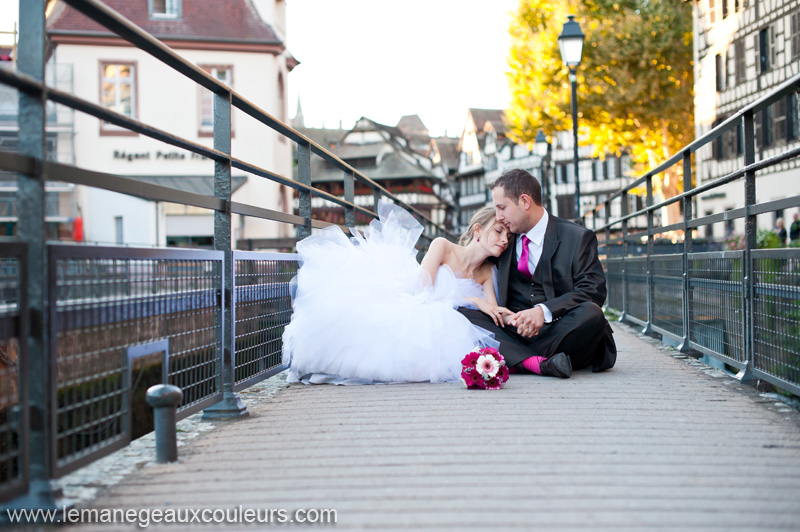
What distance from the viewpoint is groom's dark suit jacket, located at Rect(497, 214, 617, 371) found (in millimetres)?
4824

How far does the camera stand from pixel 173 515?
2221 millimetres

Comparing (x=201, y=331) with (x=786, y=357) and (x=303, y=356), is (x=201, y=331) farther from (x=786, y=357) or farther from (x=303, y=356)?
(x=786, y=357)

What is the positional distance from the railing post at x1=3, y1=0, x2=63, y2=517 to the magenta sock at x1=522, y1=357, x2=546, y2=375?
3.03 meters

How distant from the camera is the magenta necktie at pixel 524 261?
5133 mm

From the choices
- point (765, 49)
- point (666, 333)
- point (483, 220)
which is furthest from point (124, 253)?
point (765, 49)

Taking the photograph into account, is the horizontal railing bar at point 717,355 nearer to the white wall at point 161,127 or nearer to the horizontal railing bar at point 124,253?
the horizontal railing bar at point 124,253

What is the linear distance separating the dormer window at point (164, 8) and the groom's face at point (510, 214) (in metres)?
27.0

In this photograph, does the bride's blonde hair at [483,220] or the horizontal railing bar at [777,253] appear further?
the bride's blonde hair at [483,220]

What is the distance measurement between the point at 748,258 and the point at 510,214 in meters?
1.47

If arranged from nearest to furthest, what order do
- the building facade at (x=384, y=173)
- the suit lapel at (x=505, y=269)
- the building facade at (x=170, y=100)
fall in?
1. the suit lapel at (x=505, y=269)
2. the building facade at (x=170, y=100)
3. the building facade at (x=384, y=173)

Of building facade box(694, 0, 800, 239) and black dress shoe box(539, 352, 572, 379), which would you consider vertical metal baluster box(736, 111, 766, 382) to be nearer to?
black dress shoe box(539, 352, 572, 379)

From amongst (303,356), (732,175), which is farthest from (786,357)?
(303,356)

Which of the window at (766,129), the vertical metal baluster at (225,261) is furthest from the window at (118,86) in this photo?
the vertical metal baluster at (225,261)

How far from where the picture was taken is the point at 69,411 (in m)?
2.41
